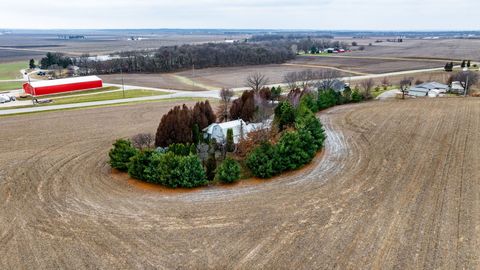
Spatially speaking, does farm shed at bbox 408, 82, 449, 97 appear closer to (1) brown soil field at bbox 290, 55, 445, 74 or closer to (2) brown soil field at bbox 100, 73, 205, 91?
(1) brown soil field at bbox 290, 55, 445, 74

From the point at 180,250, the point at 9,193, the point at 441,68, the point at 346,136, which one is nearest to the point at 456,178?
the point at 346,136

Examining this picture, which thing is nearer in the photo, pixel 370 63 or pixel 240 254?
pixel 240 254

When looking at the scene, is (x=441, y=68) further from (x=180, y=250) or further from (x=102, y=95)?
(x=180, y=250)

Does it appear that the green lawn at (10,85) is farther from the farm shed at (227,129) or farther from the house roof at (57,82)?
the farm shed at (227,129)

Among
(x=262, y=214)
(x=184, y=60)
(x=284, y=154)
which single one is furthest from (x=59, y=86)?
(x=262, y=214)

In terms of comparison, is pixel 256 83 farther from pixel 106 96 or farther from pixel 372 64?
pixel 372 64

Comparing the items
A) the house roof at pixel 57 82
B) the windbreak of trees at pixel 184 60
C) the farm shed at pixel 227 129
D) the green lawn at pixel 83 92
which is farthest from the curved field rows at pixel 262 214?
the windbreak of trees at pixel 184 60
